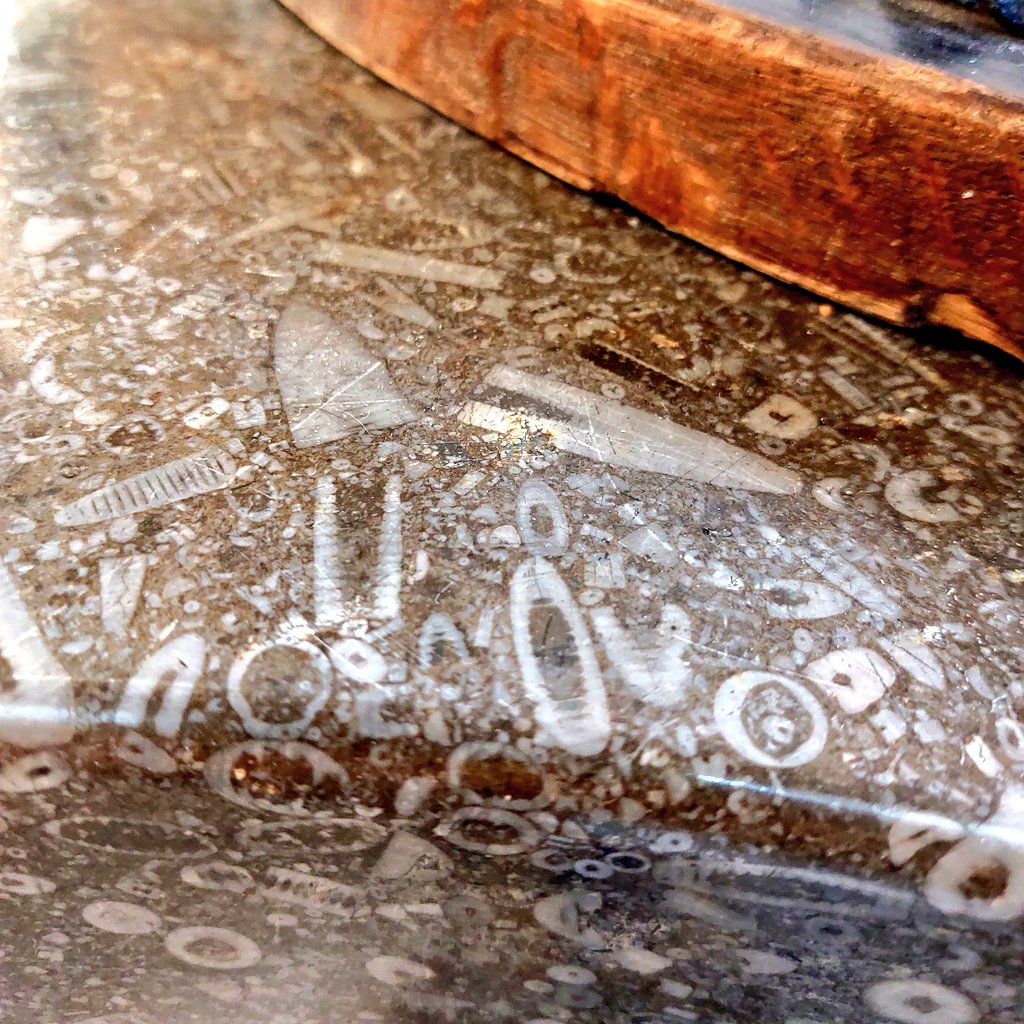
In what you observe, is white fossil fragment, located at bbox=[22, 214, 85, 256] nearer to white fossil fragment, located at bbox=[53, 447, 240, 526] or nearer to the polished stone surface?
the polished stone surface

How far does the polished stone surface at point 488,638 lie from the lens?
0.45 m

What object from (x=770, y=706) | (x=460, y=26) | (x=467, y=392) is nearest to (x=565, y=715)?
(x=770, y=706)

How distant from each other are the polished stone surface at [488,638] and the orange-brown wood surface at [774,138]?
0.04 m

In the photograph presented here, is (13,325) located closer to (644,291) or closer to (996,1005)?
(644,291)

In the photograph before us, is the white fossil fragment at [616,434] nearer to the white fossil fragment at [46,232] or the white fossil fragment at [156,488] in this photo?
the white fossil fragment at [156,488]

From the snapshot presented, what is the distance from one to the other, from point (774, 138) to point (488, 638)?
0.37 meters

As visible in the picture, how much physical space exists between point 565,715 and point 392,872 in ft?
0.43

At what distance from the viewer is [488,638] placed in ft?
1.53

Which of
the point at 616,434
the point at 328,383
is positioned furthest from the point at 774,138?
the point at 328,383

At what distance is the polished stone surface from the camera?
0.45m

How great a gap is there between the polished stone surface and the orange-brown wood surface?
4 centimetres

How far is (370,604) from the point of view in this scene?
0.47 metres

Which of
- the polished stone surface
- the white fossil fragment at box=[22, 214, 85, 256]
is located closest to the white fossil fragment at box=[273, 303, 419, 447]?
the polished stone surface

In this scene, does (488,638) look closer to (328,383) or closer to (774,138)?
(328,383)
